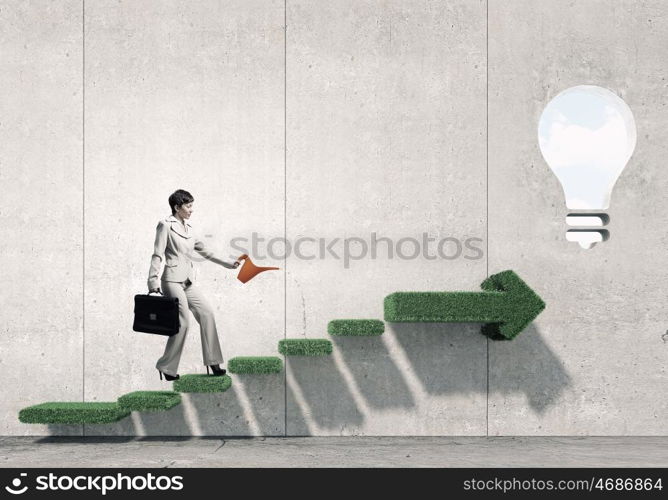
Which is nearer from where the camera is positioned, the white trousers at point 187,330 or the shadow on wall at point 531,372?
the white trousers at point 187,330

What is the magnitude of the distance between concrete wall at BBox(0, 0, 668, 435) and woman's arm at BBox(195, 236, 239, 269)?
138mm

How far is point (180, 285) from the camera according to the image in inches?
228

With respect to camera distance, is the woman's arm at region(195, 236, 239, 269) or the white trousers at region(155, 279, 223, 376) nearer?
the white trousers at region(155, 279, 223, 376)

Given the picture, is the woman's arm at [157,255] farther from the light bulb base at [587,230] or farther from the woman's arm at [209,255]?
the light bulb base at [587,230]

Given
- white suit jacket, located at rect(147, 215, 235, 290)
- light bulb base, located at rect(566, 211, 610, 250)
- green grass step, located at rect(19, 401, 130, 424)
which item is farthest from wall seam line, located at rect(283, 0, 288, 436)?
light bulb base, located at rect(566, 211, 610, 250)

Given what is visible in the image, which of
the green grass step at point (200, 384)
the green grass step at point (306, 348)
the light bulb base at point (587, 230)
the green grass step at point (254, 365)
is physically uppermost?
the light bulb base at point (587, 230)

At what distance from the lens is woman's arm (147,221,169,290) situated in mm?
5664

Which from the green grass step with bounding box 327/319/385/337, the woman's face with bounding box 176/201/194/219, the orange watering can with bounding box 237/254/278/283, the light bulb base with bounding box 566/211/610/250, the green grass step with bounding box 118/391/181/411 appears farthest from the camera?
the light bulb base with bounding box 566/211/610/250

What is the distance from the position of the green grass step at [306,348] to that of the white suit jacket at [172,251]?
107 cm

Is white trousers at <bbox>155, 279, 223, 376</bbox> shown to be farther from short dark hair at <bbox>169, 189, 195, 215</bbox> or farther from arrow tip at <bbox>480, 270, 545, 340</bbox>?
arrow tip at <bbox>480, 270, 545, 340</bbox>

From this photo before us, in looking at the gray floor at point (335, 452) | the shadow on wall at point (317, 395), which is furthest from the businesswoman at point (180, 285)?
the gray floor at point (335, 452)

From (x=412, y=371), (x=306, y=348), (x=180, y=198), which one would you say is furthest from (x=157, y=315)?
(x=412, y=371)

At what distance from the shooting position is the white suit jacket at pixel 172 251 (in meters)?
5.69

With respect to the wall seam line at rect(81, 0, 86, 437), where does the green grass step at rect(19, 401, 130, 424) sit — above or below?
below
